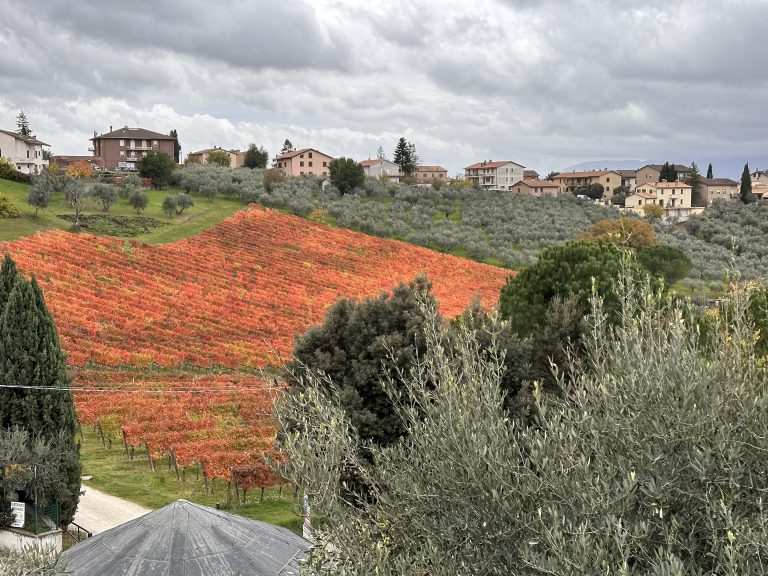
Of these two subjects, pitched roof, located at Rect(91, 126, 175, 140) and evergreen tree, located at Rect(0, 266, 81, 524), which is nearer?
evergreen tree, located at Rect(0, 266, 81, 524)

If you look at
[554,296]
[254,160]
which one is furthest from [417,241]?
[254,160]

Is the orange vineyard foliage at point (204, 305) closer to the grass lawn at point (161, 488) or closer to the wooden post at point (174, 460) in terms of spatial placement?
the wooden post at point (174, 460)

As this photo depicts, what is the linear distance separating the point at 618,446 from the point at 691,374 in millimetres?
1046

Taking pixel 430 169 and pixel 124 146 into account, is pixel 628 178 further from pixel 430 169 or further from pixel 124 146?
pixel 124 146

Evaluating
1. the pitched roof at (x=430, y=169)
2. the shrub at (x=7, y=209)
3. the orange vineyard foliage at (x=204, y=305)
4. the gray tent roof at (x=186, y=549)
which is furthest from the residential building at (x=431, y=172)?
the gray tent roof at (x=186, y=549)

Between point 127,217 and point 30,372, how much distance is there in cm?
5126

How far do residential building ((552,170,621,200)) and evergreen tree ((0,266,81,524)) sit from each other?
5716 inches

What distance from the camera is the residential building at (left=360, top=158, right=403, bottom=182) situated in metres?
150

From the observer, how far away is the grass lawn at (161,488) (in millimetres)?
21219

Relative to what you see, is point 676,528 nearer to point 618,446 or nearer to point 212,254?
point 618,446

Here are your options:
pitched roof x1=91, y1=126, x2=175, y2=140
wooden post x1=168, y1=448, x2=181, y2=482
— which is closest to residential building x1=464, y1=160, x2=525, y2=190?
pitched roof x1=91, y1=126, x2=175, y2=140

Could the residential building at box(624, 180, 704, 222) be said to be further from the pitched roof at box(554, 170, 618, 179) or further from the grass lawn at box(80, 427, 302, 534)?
the grass lawn at box(80, 427, 302, 534)

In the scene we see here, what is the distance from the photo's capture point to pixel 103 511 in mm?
20500

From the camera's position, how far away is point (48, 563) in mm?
8180
